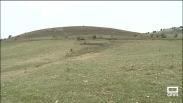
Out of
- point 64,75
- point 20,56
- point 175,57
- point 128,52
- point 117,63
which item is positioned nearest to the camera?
point 64,75

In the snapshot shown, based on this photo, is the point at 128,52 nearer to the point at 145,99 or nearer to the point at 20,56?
the point at 20,56

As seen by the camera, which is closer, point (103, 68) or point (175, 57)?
point (103, 68)

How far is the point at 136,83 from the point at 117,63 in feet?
28.3

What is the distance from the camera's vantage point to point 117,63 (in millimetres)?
29500

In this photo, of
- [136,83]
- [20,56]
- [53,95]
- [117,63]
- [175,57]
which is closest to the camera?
[53,95]

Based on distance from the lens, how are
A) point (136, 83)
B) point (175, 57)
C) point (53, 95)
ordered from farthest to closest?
point (175, 57) → point (136, 83) → point (53, 95)

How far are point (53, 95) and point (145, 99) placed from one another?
4297 mm

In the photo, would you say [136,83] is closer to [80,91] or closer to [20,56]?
[80,91]

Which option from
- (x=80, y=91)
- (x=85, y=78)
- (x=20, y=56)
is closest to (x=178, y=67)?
(x=85, y=78)

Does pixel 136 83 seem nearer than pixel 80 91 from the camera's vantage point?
No

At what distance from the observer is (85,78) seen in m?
23.1

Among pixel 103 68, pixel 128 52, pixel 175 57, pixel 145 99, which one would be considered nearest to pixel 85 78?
pixel 103 68

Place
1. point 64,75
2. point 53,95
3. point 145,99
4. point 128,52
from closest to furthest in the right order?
point 145,99 < point 53,95 < point 64,75 < point 128,52

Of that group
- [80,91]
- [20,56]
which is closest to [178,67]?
[80,91]
